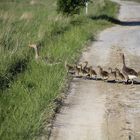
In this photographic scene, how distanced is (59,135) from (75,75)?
5.20 metres

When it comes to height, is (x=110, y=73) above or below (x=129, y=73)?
below

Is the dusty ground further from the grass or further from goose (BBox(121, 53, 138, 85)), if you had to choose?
the grass

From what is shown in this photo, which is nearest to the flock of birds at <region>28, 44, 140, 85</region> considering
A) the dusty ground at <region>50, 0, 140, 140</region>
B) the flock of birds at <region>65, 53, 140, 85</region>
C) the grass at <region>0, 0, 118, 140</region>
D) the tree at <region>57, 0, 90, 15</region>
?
the flock of birds at <region>65, 53, 140, 85</region>

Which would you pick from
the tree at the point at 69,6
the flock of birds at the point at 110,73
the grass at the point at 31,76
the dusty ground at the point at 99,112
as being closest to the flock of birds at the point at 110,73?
the flock of birds at the point at 110,73

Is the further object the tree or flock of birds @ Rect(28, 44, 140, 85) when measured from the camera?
the tree

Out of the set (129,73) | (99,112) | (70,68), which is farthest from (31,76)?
(99,112)

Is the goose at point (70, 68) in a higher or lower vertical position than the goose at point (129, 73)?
lower

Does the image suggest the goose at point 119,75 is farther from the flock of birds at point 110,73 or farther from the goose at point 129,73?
the goose at point 129,73

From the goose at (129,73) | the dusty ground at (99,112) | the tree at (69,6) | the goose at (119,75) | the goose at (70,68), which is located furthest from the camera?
the tree at (69,6)

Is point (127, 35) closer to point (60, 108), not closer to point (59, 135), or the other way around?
point (60, 108)

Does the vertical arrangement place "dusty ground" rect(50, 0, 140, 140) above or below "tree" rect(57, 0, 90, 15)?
above

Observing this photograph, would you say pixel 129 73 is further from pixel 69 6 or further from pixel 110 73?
pixel 69 6

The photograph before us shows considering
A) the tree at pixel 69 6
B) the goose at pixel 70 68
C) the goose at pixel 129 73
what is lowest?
the tree at pixel 69 6

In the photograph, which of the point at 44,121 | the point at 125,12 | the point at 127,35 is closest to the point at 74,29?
the point at 127,35
